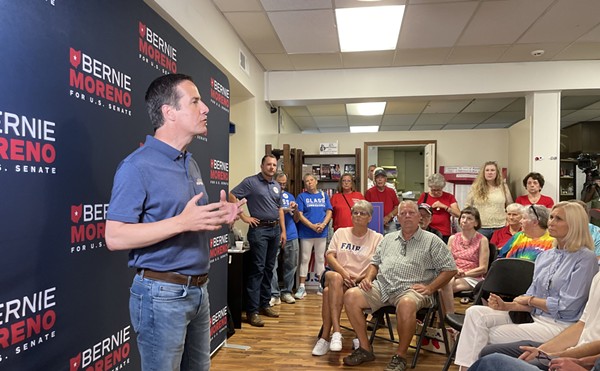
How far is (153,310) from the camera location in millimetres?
1365

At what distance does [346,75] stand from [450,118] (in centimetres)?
399

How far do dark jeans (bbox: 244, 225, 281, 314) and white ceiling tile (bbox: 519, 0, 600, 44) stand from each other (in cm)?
353

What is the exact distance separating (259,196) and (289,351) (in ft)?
5.18

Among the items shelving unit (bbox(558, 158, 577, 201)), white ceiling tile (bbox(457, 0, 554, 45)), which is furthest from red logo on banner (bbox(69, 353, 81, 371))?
shelving unit (bbox(558, 158, 577, 201))

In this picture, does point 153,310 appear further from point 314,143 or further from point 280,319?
point 314,143

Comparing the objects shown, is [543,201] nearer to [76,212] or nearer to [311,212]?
[311,212]

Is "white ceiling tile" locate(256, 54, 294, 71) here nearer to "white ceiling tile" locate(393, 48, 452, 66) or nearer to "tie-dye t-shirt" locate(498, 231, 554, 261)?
"white ceiling tile" locate(393, 48, 452, 66)

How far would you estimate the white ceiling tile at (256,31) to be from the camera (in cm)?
415

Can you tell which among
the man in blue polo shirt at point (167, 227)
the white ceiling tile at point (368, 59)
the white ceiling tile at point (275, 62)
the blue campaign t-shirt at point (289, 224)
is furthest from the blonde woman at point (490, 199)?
the man in blue polo shirt at point (167, 227)

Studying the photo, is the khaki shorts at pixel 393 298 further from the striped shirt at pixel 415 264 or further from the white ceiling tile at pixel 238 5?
the white ceiling tile at pixel 238 5

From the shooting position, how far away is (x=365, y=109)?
7898 millimetres

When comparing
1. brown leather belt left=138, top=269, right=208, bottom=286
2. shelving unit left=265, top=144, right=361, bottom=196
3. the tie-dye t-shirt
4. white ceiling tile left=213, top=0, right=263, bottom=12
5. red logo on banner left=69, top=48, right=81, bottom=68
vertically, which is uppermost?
white ceiling tile left=213, top=0, right=263, bottom=12

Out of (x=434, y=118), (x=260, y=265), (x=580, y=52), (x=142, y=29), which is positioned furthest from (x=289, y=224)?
(x=434, y=118)

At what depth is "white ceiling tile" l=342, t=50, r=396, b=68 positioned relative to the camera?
5.19 m
